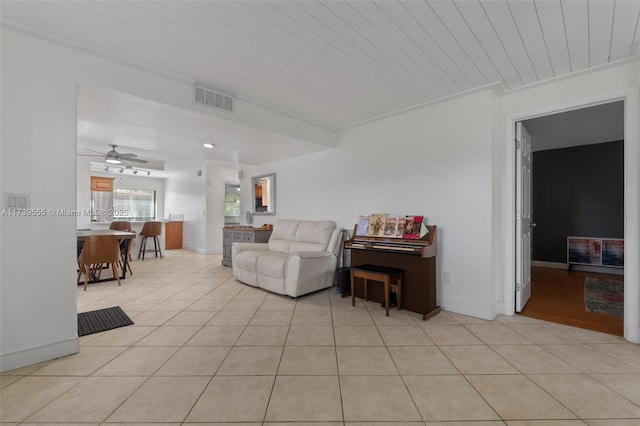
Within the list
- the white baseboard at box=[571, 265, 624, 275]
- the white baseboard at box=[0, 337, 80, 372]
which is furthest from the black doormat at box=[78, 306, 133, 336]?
the white baseboard at box=[571, 265, 624, 275]

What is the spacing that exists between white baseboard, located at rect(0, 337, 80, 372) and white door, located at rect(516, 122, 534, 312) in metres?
4.13

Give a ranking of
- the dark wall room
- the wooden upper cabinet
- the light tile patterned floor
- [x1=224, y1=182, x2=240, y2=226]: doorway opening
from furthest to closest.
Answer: [x1=224, y1=182, x2=240, y2=226]: doorway opening
the wooden upper cabinet
the dark wall room
the light tile patterned floor

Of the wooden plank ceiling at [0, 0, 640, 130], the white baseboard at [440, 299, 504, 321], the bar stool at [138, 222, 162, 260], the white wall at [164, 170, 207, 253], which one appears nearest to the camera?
the wooden plank ceiling at [0, 0, 640, 130]

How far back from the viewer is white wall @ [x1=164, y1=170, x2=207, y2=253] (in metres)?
7.59

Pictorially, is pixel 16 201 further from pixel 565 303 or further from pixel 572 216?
pixel 572 216

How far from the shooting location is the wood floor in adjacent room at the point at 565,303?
2.71 metres

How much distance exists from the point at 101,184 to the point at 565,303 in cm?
1004

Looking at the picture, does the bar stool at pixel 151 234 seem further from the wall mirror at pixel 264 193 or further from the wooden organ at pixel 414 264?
the wooden organ at pixel 414 264

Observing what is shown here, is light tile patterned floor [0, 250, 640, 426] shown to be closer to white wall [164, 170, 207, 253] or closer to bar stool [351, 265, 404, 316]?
bar stool [351, 265, 404, 316]

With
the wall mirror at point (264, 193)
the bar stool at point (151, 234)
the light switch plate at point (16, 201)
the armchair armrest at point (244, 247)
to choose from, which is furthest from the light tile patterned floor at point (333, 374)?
the bar stool at point (151, 234)

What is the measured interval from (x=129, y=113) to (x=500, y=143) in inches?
154

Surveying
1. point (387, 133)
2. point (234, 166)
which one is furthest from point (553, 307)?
point (234, 166)

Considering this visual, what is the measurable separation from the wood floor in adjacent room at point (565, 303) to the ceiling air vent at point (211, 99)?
3.93 meters

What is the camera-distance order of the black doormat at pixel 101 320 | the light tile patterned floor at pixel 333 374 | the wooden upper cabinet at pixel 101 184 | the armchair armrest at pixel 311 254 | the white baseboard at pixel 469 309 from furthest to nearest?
A: the wooden upper cabinet at pixel 101 184 → the armchair armrest at pixel 311 254 → the white baseboard at pixel 469 309 → the black doormat at pixel 101 320 → the light tile patterned floor at pixel 333 374
